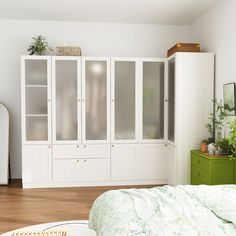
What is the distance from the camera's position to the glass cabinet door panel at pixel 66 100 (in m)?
4.56

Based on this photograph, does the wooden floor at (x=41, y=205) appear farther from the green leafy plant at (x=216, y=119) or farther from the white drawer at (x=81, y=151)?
the green leafy plant at (x=216, y=119)

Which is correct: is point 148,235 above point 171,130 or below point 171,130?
below

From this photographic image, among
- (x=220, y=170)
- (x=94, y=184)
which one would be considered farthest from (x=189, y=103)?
(x=94, y=184)

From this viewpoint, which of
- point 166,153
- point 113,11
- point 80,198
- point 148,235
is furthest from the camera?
point 166,153

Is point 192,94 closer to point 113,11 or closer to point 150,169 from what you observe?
point 150,169

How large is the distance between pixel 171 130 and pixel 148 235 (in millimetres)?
3104

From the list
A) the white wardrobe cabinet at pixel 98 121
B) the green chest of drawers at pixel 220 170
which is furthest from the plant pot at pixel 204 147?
the white wardrobe cabinet at pixel 98 121

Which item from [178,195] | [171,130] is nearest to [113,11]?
[171,130]

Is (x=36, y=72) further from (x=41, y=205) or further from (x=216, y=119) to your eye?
(x=216, y=119)

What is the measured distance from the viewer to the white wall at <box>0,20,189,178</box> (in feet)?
16.0

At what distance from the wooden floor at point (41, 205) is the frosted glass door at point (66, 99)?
2.86 ft

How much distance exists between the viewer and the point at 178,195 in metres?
2.10

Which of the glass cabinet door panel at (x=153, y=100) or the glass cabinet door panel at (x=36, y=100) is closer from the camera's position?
the glass cabinet door panel at (x=36, y=100)

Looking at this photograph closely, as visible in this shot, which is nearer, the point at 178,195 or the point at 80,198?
the point at 178,195
